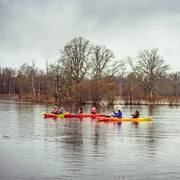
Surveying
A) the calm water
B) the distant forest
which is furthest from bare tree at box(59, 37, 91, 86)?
the calm water

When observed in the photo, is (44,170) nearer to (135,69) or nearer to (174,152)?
(174,152)

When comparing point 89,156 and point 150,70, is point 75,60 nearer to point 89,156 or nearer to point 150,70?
point 150,70

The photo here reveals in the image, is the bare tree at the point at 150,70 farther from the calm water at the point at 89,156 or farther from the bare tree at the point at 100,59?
the calm water at the point at 89,156

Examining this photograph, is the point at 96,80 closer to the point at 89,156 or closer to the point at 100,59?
the point at 100,59

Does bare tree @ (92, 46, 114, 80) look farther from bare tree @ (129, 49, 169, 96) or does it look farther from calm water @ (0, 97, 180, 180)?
calm water @ (0, 97, 180, 180)

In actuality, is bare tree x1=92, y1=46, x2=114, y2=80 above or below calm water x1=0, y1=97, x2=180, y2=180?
above

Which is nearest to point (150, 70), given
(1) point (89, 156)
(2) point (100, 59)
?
(2) point (100, 59)

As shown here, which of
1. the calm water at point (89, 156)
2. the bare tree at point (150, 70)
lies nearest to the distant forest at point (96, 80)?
the bare tree at point (150, 70)

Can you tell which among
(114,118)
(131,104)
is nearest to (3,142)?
(114,118)

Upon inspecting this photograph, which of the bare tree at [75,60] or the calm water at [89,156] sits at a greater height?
the bare tree at [75,60]

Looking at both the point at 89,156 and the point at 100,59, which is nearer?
the point at 89,156

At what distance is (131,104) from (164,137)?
118 ft

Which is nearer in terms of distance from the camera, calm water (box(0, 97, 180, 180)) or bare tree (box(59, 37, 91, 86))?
calm water (box(0, 97, 180, 180))

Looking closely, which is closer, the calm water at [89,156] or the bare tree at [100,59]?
the calm water at [89,156]
